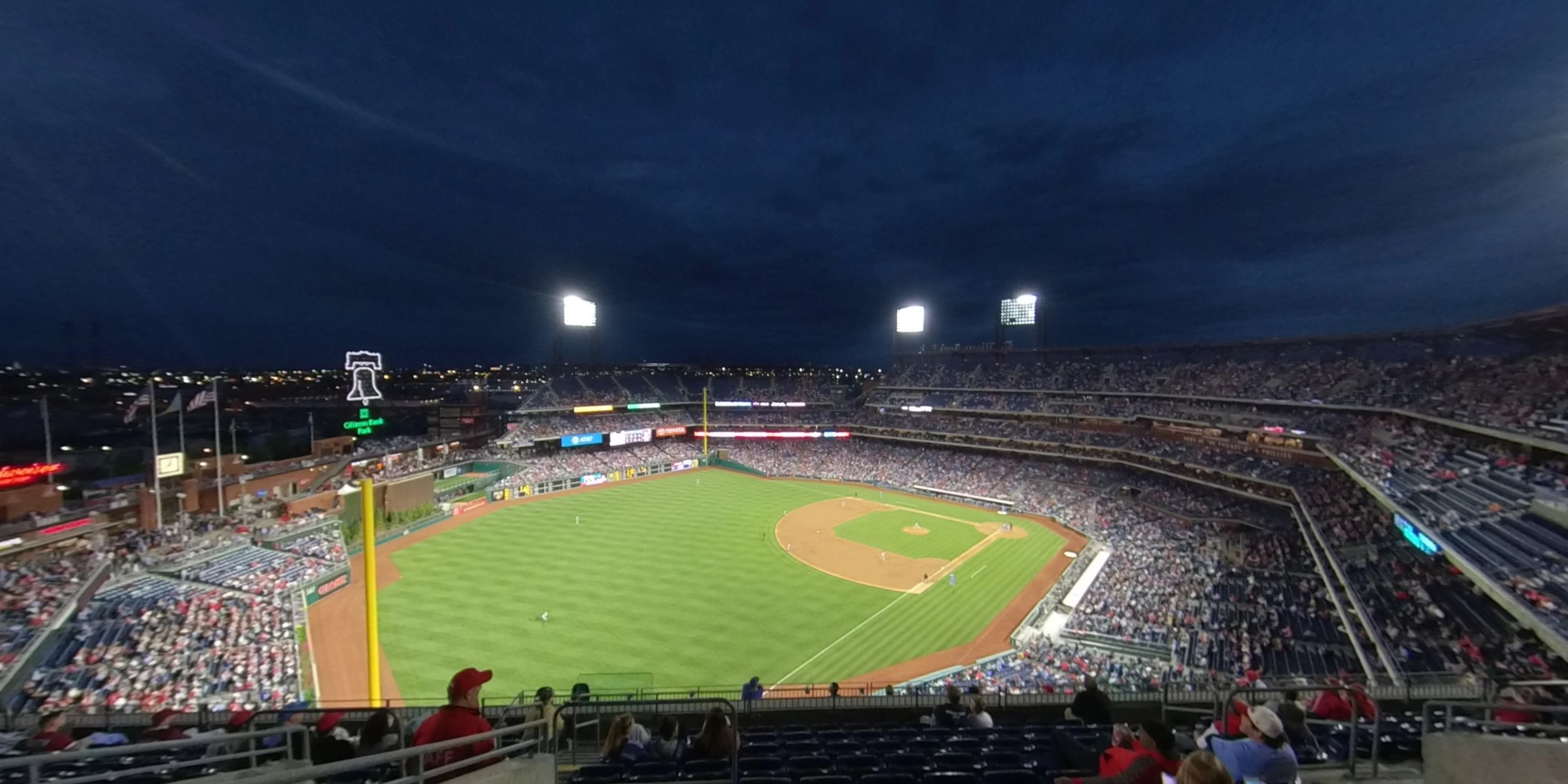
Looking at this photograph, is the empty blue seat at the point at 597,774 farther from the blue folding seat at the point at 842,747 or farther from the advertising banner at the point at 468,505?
the advertising banner at the point at 468,505

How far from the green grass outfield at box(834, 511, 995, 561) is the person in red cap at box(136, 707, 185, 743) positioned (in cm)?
2913

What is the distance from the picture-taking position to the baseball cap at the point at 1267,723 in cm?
409

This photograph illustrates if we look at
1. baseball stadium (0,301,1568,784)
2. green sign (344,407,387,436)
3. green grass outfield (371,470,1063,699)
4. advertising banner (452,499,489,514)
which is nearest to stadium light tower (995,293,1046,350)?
baseball stadium (0,301,1568,784)

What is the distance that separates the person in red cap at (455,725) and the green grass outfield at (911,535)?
29.2m

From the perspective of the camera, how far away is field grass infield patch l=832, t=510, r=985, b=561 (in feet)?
108

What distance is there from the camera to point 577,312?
6353 cm

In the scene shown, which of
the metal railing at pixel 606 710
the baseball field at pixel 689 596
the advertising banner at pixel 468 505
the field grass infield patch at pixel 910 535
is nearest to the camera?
the metal railing at pixel 606 710

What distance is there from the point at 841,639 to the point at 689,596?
7.28m

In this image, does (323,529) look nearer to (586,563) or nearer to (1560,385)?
(586,563)

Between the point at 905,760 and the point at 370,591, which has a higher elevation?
the point at 905,760

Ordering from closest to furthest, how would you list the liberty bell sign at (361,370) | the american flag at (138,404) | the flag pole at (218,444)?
the liberty bell sign at (361,370)
the american flag at (138,404)
the flag pole at (218,444)

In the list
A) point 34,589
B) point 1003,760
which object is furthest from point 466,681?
point 34,589

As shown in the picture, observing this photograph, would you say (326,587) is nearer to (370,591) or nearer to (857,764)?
(370,591)

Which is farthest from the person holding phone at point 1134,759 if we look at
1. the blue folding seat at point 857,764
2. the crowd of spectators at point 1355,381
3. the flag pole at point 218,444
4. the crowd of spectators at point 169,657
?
the flag pole at point 218,444
